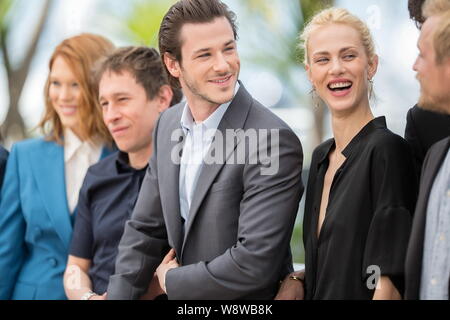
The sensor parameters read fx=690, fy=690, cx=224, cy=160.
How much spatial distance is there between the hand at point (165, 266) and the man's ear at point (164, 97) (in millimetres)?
789

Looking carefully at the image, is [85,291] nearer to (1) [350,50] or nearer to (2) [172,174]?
(2) [172,174]

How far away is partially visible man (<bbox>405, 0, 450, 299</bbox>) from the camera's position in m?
2.00

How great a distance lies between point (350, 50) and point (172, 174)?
2.64 feet

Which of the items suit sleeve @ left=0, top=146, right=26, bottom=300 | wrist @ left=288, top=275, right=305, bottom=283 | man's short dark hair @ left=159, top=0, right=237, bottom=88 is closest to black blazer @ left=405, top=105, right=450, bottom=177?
wrist @ left=288, top=275, right=305, bottom=283

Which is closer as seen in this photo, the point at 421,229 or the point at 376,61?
the point at 421,229

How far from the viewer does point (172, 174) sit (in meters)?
2.63

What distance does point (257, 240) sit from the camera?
2355 millimetres

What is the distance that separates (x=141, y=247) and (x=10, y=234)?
85 cm

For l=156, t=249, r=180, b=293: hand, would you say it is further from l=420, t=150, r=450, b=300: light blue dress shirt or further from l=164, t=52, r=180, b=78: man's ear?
l=420, t=150, r=450, b=300: light blue dress shirt

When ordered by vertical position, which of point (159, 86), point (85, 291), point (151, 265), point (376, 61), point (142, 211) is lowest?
point (85, 291)

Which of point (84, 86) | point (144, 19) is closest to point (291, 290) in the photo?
A: point (84, 86)

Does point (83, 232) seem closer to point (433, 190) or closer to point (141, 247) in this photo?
point (141, 247)
